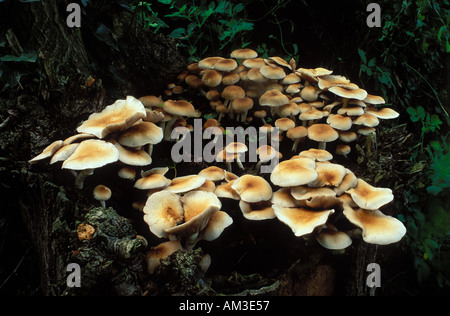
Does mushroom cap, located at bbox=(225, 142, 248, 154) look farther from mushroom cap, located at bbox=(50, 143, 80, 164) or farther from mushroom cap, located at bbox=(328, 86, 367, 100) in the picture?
mushroom cap, located at bbox=(50, 143, 80, 164)

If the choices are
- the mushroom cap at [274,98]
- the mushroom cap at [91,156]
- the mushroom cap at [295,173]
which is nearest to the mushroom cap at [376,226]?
the mushroom cap at [295,173]

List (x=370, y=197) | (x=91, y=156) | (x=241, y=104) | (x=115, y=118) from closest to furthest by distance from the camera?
(x=91, y=156) < (x=370, y=197) < (x=115, y=118) < (x=241, y=104)

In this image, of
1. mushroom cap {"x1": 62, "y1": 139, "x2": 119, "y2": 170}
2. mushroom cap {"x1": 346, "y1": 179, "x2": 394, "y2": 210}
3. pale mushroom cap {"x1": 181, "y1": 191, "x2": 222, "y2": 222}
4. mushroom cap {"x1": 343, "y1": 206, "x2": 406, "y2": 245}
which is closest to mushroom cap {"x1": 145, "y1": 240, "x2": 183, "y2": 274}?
pale mushroom cap {"x1": 181, "y1": 191, "x2": 222, "y2": 222}

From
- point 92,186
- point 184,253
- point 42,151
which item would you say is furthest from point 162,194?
point 42,151

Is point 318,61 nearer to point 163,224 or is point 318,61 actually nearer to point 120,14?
point 120,14

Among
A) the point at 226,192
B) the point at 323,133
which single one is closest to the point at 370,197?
the point at 323,133

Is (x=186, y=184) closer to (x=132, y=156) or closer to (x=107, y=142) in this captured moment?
A: (x=132, y=156)

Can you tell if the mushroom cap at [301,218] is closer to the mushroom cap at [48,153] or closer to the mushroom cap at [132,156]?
the mushroom cap at [132,156]
